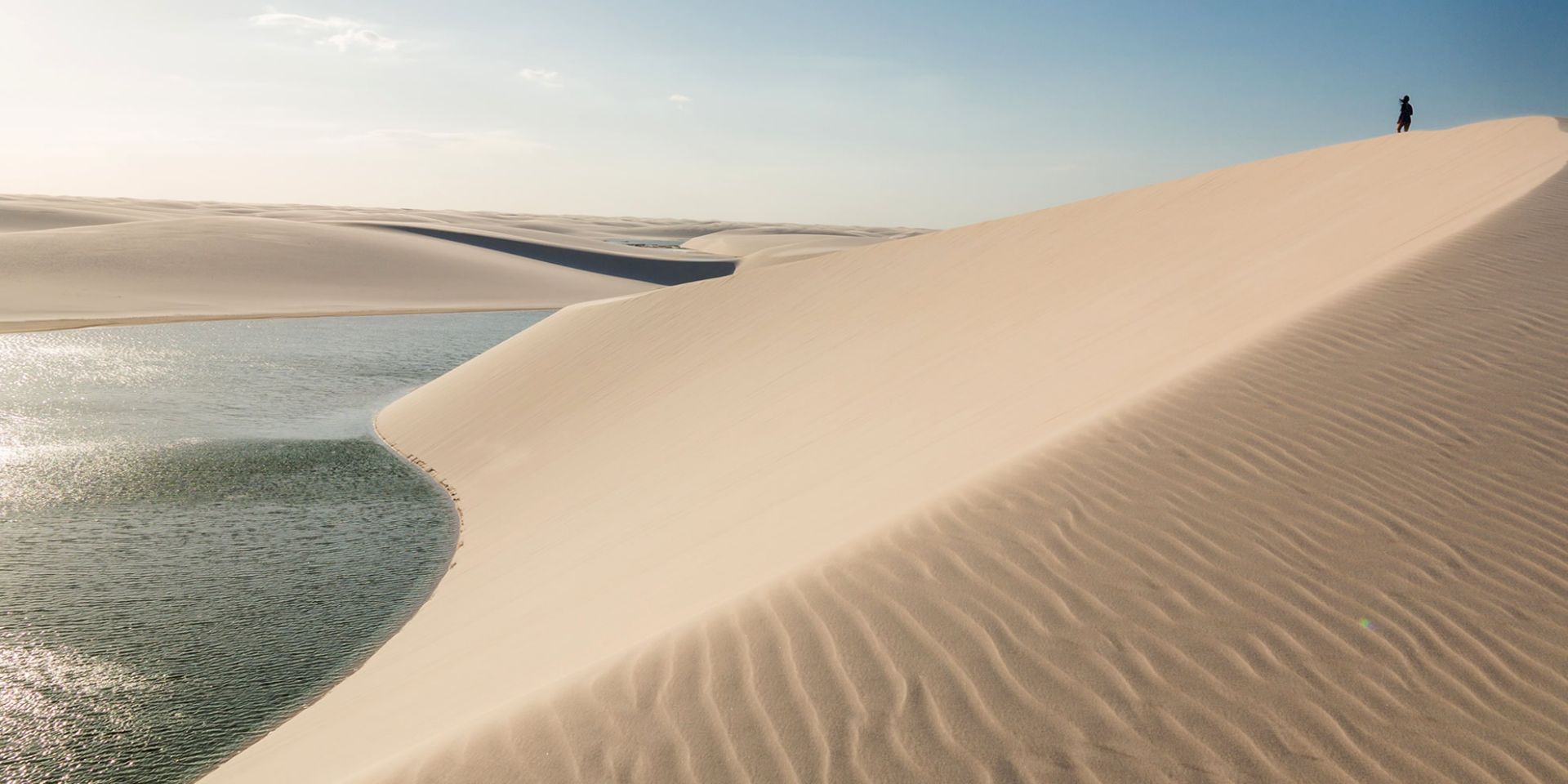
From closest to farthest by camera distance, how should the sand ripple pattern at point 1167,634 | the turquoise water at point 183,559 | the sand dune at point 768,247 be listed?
the sand ripple pattern at point 1167,634, the turquoise water at point 183,559, the sand dune at point 768,247

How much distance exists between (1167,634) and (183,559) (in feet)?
25.3

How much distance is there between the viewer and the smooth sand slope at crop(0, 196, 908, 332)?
94.6 ft

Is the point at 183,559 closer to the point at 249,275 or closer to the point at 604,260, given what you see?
the point at 249,275

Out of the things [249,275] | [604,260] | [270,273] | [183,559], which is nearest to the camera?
[183,559]

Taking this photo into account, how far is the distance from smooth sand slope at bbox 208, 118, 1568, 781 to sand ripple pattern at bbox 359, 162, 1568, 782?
12 mm

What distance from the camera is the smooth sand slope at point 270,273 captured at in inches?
1135

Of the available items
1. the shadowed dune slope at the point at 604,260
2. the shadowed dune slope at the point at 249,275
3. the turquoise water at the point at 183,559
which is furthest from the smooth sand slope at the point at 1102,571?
the shadowed dune slope at the point at 604,260

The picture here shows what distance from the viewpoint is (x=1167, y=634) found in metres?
3.12

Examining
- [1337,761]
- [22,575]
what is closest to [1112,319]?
[1337,761]

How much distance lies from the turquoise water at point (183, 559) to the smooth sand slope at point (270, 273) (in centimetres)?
1311

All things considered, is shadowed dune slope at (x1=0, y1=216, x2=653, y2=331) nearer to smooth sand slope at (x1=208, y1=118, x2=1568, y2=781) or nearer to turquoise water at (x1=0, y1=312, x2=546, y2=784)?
turquoise water at (x1=0, y1=312, x2=546, y2=784)

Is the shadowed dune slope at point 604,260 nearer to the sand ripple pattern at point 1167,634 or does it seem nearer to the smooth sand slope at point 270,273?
the smooth sand slope at point 270,273

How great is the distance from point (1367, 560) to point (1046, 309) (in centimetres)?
621

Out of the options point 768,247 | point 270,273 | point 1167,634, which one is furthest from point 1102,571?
point 768,247
